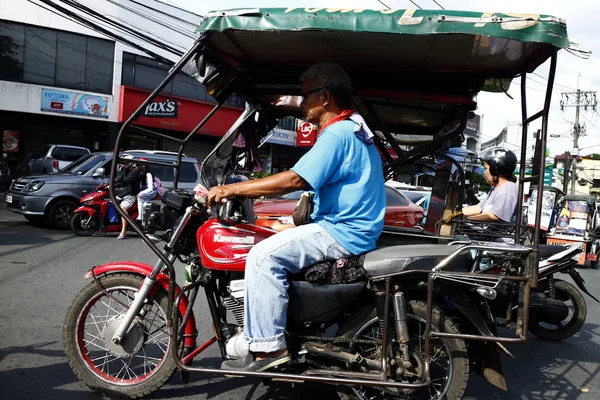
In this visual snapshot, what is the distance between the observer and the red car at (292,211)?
6.57 metres

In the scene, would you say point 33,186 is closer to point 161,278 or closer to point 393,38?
point 161,278

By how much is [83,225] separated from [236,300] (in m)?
7.87

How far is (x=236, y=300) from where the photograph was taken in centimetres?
307

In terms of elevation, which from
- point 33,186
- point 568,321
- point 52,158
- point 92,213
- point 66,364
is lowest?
point 66,364

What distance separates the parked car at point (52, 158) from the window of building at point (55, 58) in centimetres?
341

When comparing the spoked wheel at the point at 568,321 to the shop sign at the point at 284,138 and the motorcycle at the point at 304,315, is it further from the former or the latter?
the shop sign at the point at 284,138

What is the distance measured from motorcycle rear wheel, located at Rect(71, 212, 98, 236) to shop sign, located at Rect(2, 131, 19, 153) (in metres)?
12.2

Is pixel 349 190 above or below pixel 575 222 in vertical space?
above

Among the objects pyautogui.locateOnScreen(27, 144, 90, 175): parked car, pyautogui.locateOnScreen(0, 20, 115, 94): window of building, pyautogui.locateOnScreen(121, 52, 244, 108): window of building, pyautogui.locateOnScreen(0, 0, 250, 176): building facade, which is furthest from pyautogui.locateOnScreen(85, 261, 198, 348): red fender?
pyautogui.locateOnScreen(0, 20, 115, 94): window of building

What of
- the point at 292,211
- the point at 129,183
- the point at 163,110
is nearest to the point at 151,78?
the point at 163,110

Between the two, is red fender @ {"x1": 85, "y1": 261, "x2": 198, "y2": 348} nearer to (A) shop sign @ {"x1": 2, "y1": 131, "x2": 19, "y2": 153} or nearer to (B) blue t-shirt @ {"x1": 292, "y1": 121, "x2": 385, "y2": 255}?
(B) blue t-shirt @ {"x1": 292, "y1": 121, "x2": 385, "y2": 255}

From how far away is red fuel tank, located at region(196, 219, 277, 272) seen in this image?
298 cm

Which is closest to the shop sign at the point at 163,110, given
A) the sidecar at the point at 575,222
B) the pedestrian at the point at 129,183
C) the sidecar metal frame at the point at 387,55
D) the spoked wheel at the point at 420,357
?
the pedestrian at the point at 129,183

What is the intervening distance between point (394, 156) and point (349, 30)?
255 cm
